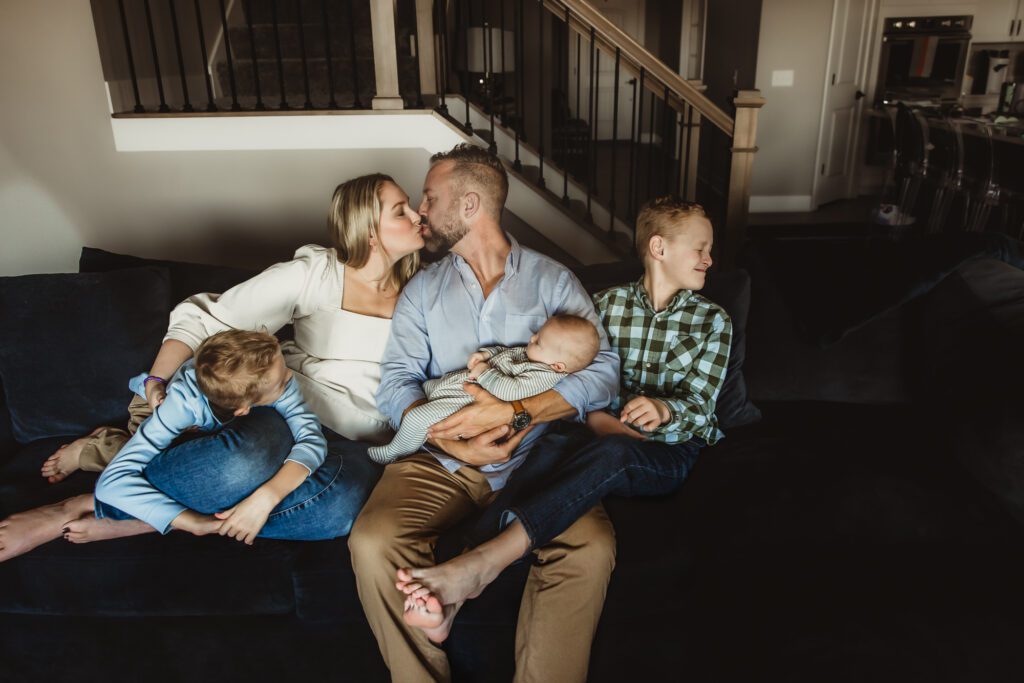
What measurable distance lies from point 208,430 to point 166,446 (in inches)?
3.8

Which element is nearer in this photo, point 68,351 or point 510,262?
point 510,262

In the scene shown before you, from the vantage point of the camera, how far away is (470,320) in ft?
6.31

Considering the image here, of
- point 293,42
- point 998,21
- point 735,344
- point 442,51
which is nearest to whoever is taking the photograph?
point 735,344

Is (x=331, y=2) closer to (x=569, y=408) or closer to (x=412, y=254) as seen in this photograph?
(x=412, y=254)

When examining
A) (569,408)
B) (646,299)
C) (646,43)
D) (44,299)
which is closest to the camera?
(569,408)

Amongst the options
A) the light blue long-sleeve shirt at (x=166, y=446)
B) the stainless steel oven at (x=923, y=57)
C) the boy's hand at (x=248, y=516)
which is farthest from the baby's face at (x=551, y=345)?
the stainless steel oven at (x=923, y=57)

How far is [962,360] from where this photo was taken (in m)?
1.93

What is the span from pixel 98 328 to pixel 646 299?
160 cm

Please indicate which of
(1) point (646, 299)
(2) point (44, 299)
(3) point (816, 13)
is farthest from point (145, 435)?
(3) point (816, 13)

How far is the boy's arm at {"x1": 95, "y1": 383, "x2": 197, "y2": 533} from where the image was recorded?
1.64m

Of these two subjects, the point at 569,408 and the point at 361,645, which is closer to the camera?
the point at 361,645

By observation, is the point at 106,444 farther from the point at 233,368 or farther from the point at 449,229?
the point at 449,229

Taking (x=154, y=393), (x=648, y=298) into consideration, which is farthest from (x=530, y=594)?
(x=154, y=393)

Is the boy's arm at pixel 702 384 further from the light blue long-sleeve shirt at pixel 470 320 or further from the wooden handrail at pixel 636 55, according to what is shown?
the wooden handrail at pixel 636 55
